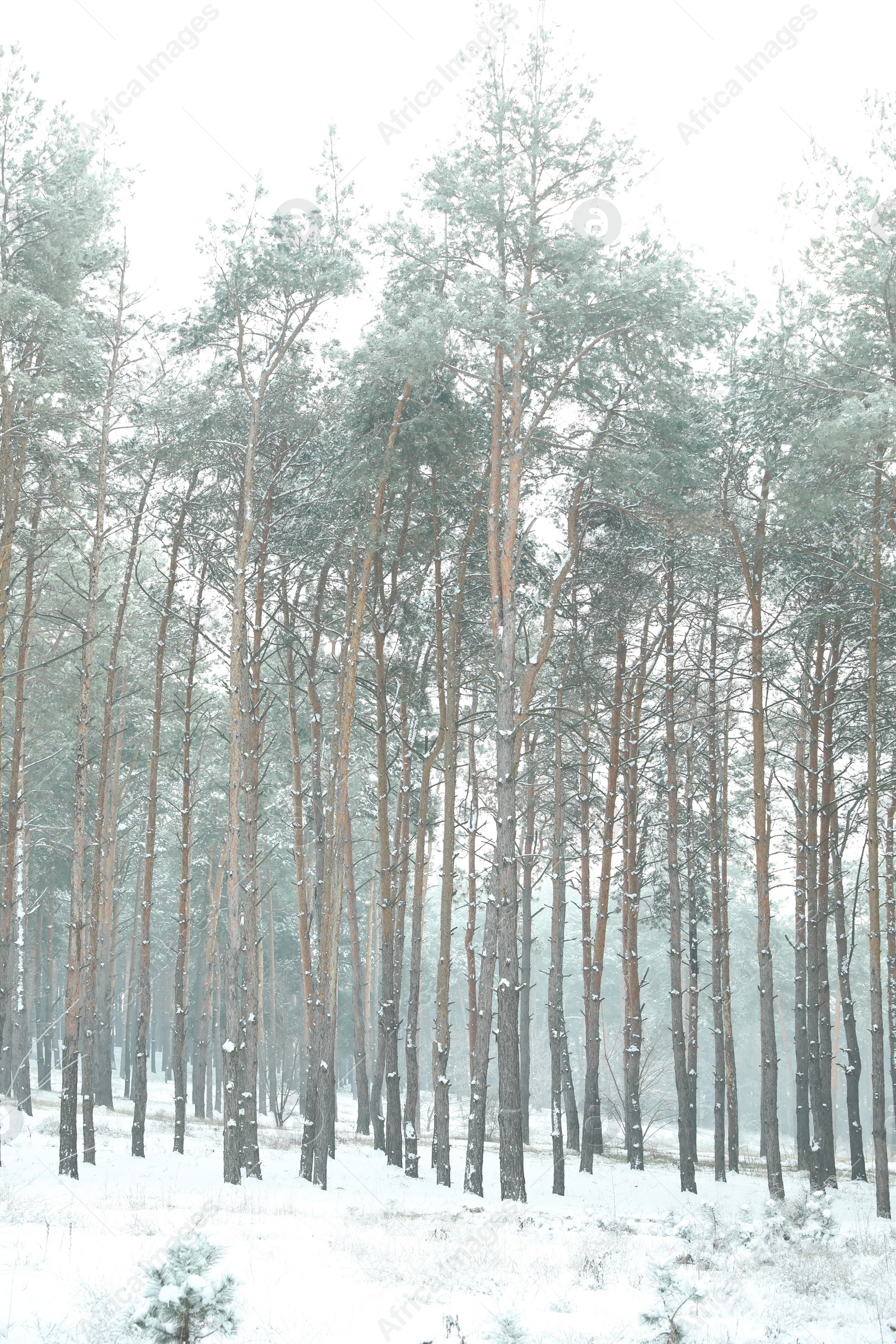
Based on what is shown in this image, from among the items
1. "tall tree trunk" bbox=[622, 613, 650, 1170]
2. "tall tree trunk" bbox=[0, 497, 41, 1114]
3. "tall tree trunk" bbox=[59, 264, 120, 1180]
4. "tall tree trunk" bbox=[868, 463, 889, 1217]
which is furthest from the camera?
"tall tree trunk" bbox=[622, 613, 650, 1170]

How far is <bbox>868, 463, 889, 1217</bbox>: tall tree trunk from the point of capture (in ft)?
36.0

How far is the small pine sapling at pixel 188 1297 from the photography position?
4312mm

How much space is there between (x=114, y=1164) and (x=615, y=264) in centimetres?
1438

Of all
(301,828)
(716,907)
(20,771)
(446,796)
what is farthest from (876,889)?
(20,771)

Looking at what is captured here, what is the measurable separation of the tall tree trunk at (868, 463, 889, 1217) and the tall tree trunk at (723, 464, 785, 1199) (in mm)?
1266

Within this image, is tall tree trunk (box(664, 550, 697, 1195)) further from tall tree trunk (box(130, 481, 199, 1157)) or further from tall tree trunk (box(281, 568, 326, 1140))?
tall tree trunk (box(130, 481, 199, 1157))

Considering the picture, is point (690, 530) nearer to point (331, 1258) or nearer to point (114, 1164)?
→ point (331, 1258)

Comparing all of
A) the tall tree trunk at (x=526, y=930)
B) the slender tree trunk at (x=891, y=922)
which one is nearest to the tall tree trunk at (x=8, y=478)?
the tall tree trunk at (x=526, y=930)

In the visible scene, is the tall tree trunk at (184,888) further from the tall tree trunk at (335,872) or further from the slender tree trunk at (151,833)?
the tall tree trunk at (335,872)

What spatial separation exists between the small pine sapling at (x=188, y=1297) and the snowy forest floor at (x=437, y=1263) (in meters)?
0.17

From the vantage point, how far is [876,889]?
11.1 meters

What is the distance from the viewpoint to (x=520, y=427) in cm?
1188

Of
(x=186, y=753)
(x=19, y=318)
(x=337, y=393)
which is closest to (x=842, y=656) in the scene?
(x=337, y=393)

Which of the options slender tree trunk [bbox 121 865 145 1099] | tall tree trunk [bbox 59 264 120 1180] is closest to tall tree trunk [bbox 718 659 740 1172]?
tall tree trunk [bbox 59 264 120 1180]
